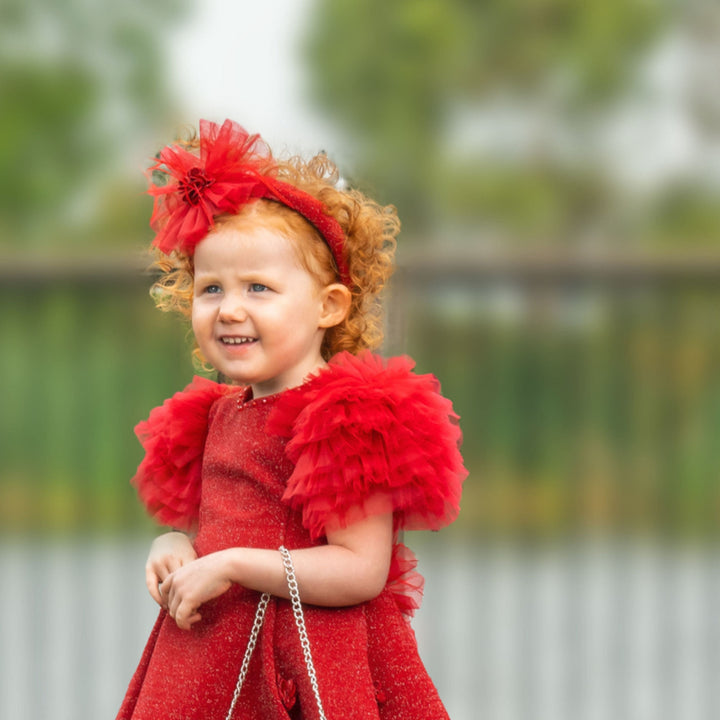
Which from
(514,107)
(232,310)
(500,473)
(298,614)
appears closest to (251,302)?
(232,310)

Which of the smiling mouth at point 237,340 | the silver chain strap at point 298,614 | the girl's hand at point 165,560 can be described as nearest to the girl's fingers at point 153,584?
the girl's hand at point 165,560

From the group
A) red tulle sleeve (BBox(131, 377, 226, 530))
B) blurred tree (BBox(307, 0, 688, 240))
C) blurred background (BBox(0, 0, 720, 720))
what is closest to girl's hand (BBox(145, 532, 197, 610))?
red tulle sleeve (BBox(131, 377, 226, 530))

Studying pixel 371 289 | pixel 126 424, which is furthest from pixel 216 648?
pixel 126 424

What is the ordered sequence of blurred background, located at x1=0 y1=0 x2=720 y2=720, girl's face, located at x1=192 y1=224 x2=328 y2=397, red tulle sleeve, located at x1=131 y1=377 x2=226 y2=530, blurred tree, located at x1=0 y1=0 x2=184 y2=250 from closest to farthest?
girl's face, located at x1=192 y1=224 x2=328 y2=397 < red tulle sleeve, located at x1=131 y1=377 x2=226 y2=530 < blurred background, located at x1=0 y1=0 x2=720 y2=720 < blurred tree, located at x1=0 y1=0 x2=184 y2=250

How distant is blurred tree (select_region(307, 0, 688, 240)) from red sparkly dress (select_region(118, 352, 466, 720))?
12991 millimetres

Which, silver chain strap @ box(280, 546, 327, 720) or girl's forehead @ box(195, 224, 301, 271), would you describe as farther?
girl's forehead @ box(195, 224, 301, 271)

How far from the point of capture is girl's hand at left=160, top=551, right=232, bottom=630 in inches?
66.5

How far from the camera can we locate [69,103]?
13.8 m

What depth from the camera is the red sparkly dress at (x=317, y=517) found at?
169 cm

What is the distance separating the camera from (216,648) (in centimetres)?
173

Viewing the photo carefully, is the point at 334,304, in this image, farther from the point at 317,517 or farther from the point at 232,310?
the point at 317,517

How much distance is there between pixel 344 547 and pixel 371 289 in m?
0.51

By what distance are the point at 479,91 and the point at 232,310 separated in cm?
1450

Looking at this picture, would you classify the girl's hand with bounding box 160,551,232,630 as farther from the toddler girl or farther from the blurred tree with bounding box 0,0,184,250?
the blurred tree with bounding box 0,0,184,250
